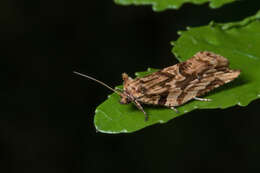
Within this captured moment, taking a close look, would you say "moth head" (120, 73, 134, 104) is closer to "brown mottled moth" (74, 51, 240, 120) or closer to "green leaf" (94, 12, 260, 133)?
"brown mottled moth" (74, 51, 240, 120)

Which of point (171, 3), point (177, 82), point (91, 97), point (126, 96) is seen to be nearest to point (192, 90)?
point (177, 82)

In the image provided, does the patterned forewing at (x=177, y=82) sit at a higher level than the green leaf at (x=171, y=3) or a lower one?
lower

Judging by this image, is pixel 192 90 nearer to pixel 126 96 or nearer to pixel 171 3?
pixel 126 96

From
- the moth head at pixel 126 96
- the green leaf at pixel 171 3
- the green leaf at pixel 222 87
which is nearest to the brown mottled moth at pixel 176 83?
the moth head at pixel 126 96

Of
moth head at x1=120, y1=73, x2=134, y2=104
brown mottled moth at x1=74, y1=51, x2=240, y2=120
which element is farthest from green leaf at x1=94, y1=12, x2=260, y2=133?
brown mottled moth at x1=74, y1=51, x2=240, y2=120

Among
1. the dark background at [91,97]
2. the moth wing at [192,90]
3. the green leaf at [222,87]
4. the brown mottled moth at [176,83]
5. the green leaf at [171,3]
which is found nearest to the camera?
the green leaf at [222,87]

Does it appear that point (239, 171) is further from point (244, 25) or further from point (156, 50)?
point (244, 25)

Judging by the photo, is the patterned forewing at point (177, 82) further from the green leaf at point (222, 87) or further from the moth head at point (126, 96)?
the green leaf at point (222, 87)

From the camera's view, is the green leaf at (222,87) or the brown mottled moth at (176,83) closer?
the green leaf at (222,87)
